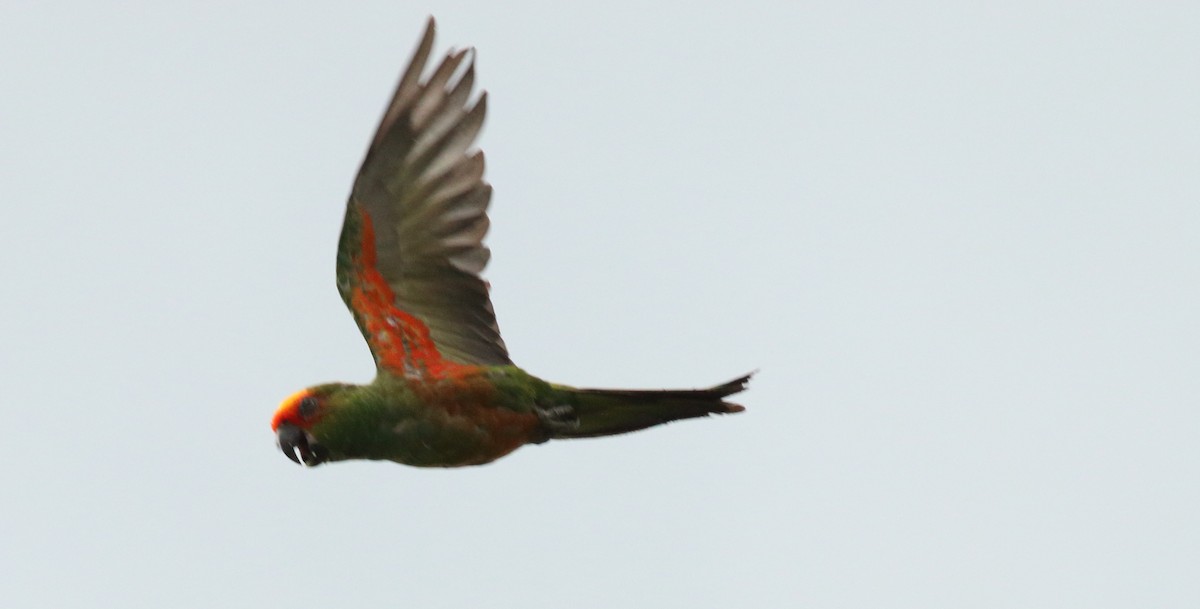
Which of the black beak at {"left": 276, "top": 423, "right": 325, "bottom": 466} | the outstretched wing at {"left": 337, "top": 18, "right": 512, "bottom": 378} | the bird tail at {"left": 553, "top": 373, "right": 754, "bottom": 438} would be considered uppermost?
the outstretched wing at {"left": 337, "top": 18, "right": 512, "bottom": 378}

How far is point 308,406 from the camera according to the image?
1627 centimetres

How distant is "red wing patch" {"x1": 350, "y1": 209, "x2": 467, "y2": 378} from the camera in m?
16.7

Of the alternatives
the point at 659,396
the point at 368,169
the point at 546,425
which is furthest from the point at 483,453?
the point at 368,169

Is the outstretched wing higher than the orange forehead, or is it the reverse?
the outstretched wing

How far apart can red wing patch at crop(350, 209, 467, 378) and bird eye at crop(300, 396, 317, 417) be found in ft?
2.44

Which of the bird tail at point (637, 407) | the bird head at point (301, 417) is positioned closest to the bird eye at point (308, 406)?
the bird head at point (301, 417)

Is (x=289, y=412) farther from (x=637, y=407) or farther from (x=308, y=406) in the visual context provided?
(x=637, y=407)

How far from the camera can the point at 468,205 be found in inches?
667

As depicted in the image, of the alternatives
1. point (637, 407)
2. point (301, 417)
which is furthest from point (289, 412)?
point (637, 407)

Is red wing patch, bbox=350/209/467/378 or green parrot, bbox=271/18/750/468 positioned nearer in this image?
green parrot, bbox=271/18/750/468

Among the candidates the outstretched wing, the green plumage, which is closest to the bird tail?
the green plumage

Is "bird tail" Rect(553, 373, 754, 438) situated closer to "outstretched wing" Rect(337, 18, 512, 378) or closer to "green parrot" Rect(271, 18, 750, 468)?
"green parrot" Rect(271, 18, 750, 468)

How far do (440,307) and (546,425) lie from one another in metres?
1.49

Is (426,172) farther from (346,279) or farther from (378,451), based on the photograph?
(378,451)
